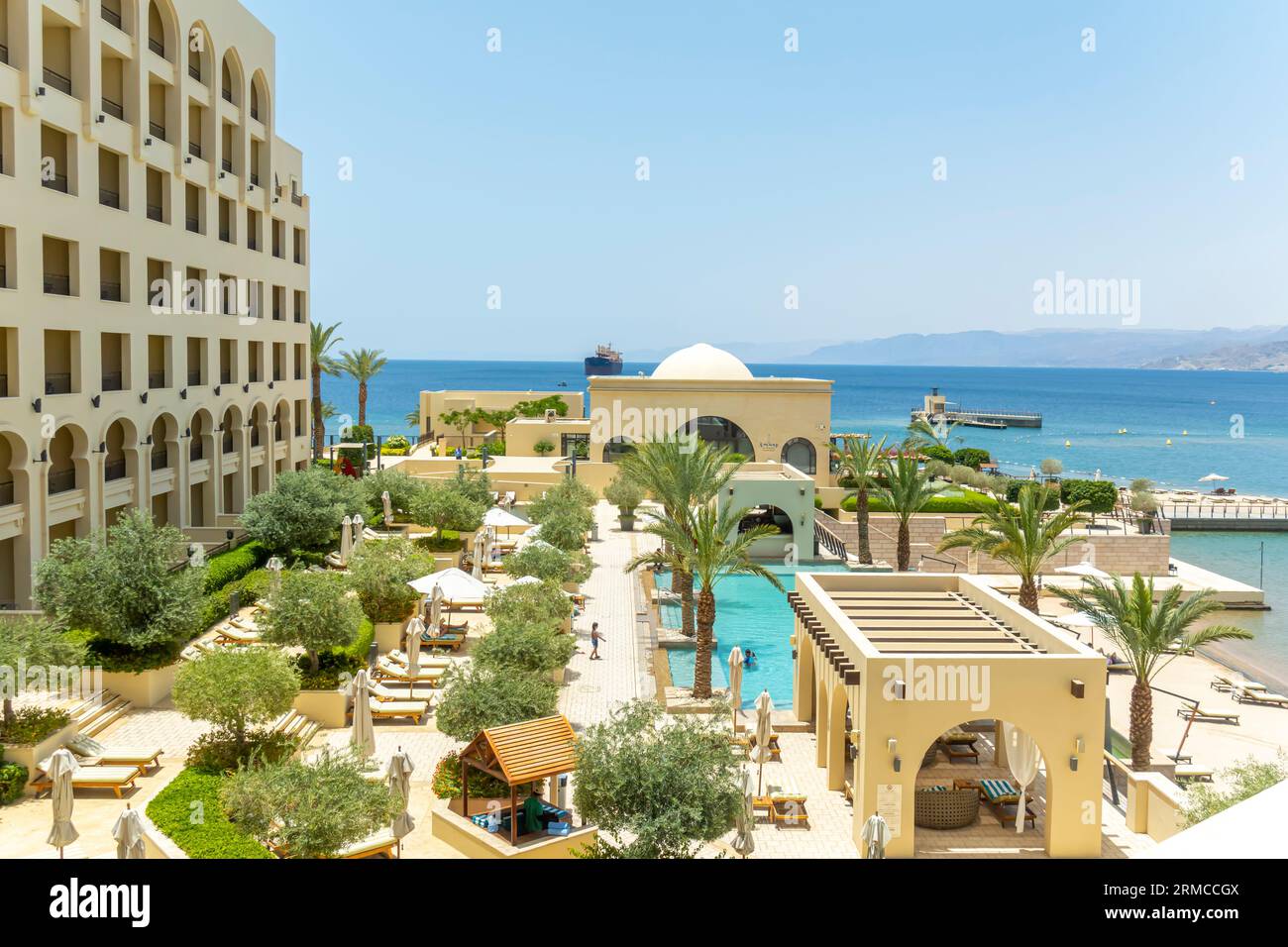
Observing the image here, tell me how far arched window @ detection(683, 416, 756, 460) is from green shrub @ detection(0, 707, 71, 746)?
126ft

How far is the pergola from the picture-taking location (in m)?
14.2

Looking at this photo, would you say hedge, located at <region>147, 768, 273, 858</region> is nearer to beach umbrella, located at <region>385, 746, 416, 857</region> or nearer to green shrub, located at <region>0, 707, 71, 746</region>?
beach umbrella, located at <region>385, 746, 416, 857</region>

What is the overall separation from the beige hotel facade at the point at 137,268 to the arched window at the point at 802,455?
957 inches

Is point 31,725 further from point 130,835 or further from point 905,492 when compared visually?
point 905,492

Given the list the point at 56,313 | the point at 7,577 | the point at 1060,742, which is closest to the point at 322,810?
the point at 1060,742

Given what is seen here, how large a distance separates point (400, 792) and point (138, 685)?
889 centimetres

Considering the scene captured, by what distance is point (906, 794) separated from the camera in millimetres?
15227

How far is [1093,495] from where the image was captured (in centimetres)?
4919

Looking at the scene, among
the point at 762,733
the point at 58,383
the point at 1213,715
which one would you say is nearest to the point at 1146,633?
the point at 1213,715

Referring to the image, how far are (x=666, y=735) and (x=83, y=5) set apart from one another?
25.6 m

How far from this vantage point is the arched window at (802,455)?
2124 inches

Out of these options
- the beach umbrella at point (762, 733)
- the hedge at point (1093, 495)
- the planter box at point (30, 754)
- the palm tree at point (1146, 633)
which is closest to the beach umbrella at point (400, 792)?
the beach umbrella at point (762, 733)

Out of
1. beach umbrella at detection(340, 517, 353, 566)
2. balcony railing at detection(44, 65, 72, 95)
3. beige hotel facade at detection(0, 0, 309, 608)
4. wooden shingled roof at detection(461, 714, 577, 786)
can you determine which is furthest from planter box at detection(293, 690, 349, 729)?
balcony railing at detection(44, 65, 72, 95)

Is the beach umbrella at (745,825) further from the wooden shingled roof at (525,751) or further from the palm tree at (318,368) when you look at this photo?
the palm tree at (318,368)
